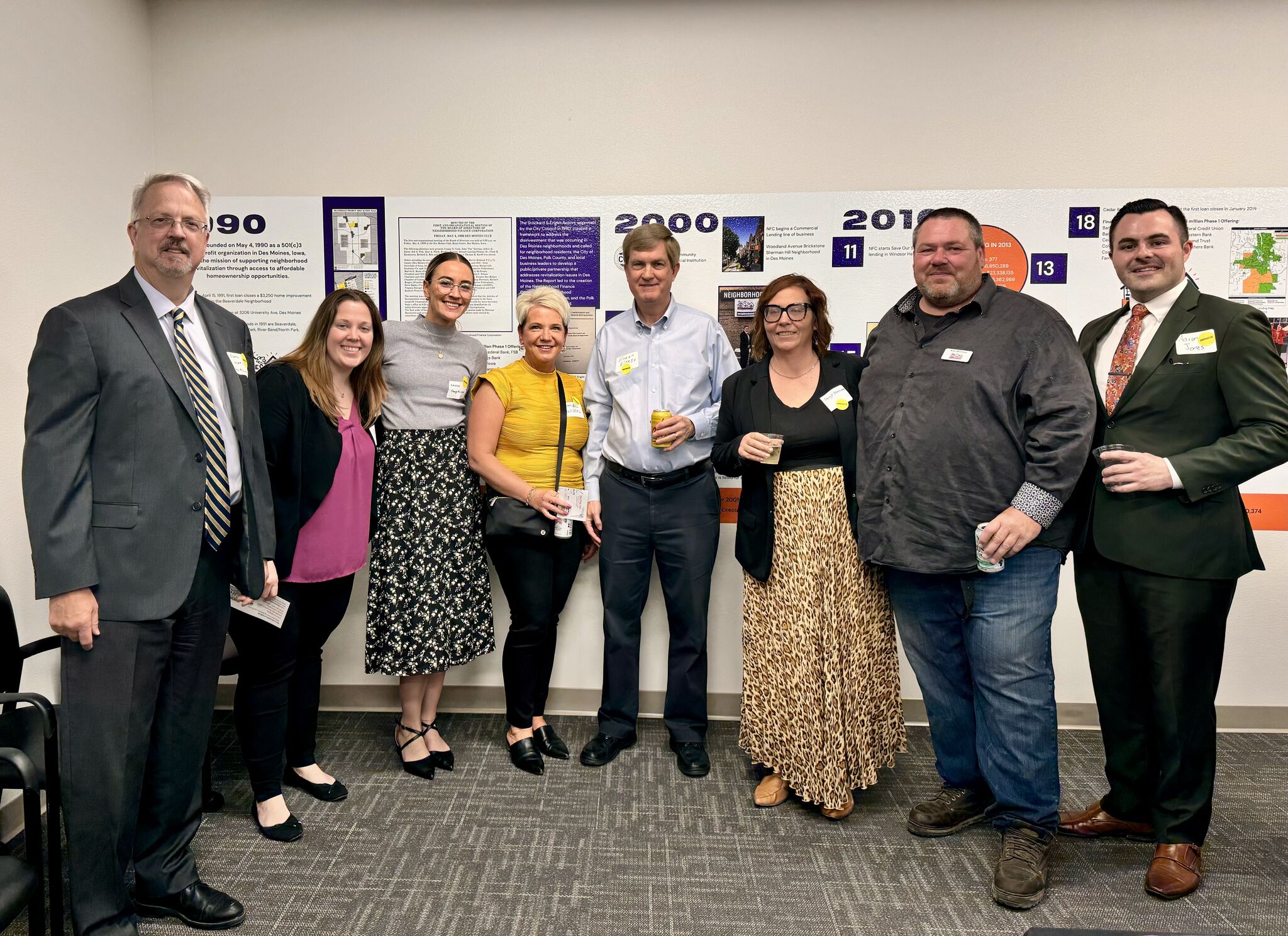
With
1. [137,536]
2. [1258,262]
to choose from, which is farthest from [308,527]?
[1258,262]

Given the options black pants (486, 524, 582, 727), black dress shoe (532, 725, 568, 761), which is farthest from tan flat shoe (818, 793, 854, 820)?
black pants (486, 524, 582, 727)

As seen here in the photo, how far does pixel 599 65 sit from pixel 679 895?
316 centimetres

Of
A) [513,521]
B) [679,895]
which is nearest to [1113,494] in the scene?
[679,895]

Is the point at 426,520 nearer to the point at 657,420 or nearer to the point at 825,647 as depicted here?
the point at 657,420

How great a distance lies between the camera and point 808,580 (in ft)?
7.90

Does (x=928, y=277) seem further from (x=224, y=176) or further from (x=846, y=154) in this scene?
(x=224, y=176)

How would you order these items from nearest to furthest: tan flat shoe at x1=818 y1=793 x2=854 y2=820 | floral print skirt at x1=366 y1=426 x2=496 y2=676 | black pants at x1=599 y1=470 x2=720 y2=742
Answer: tan flat shoe at x1=818 y1=793 x2=854 y2=820, floral print skirt at x1=366 y1=426 x2=496 y2=676, black pants at x1=599 y1=470 x2=720 y2=742

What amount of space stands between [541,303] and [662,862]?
Answer: 6.42 ft

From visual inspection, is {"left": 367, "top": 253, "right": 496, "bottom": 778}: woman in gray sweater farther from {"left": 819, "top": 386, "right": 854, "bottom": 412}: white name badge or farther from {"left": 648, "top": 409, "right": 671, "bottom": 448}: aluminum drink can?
{"left": 819, "top": 386, "right": 854, "bottom": 412}: white name badge

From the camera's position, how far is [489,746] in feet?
9.95

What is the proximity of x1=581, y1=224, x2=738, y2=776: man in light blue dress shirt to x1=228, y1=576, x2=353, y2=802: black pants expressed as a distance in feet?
3.42

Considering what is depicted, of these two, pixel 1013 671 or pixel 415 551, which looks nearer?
pixel 1013 671

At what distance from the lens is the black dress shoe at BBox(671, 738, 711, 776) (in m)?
2.78

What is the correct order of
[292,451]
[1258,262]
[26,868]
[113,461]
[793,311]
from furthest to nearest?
[1258,262] → [793,311] → [292,451] → [113,461] → [26,868]
